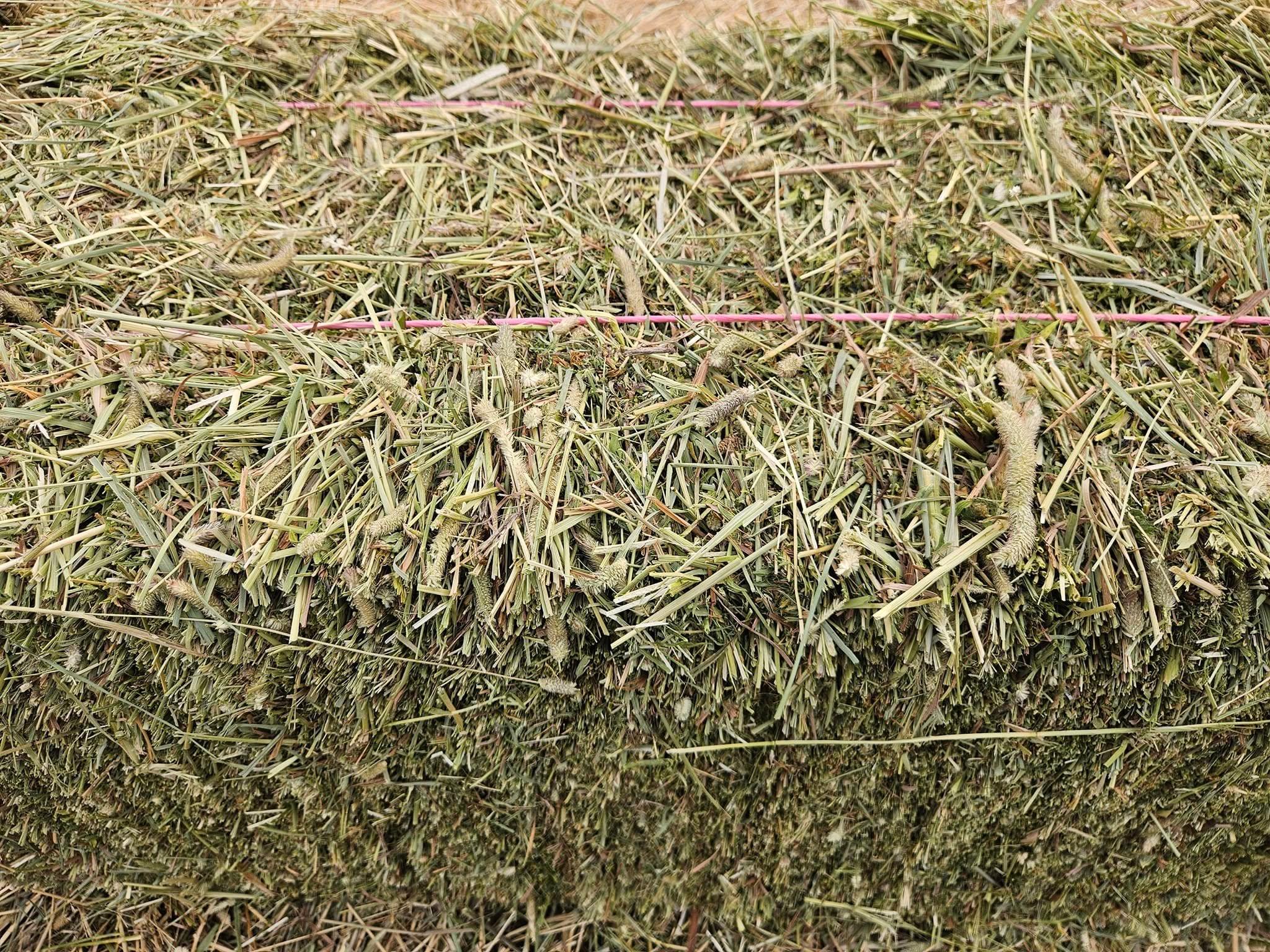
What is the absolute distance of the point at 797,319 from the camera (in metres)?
1.69

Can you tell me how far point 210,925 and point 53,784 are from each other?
0.46 meters

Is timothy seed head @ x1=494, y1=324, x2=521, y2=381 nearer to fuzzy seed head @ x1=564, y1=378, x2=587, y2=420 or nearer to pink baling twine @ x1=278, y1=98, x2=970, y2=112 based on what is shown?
fuzzy seed head @ x1=564, y1=378, x2=587, y2=420

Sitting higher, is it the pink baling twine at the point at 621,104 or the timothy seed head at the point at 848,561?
the pink baling twine at the point at 621,104

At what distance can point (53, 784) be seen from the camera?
64.1 inches

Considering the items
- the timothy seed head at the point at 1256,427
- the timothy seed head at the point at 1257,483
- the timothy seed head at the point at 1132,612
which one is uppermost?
the timothy seed head at the point at 1256,427

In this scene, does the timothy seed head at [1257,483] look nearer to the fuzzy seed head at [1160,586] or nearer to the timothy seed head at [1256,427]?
the timothy seed head at [1256,427]

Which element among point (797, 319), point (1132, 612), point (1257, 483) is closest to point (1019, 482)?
point (1132, 612)

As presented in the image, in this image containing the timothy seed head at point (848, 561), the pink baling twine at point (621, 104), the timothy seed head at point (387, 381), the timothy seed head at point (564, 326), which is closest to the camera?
the timothy seed head at point (848, 561)

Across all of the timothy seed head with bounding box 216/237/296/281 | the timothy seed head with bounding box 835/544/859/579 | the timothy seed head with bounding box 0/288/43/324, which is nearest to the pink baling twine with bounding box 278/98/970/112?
the timothy seed head with bounding box 216/237/296/281

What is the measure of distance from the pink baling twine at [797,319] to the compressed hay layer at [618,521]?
0.03 metres

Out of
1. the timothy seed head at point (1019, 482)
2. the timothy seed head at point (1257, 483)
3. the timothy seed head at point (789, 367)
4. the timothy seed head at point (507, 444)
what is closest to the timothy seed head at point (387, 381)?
the timothy seed head at point (507, 444)

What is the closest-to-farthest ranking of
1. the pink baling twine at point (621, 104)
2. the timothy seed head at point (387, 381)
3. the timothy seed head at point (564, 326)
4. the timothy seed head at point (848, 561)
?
the timothy seed head at point (848, 561)
the timothy seed head at point (387, 381)
the timothy seed head at point (564, 326)
the pink baling twine at point (621, 104)

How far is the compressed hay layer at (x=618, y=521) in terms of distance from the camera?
145 cm

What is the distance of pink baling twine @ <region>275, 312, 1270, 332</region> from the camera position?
5.46 ft
